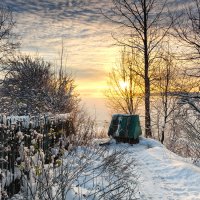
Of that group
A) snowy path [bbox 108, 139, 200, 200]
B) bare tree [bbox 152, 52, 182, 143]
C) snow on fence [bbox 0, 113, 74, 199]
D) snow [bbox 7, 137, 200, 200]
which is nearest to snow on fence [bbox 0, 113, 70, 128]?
snow on fence [bbox 0, 113, 74, 199]

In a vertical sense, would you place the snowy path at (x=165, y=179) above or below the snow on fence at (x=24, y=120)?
below

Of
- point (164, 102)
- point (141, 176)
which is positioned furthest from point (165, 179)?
point (164, 102)

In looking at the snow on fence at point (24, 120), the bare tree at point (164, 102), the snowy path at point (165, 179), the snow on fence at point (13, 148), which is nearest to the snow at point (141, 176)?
the snowy path at point (165, 179)

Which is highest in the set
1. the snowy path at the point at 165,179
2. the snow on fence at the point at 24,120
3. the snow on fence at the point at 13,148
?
the snow on fence at the point at 24,120

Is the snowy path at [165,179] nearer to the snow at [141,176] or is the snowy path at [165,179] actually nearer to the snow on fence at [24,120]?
the snow at [141,176]

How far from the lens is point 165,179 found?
10.2m

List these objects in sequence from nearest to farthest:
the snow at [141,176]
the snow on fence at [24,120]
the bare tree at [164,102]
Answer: the snow on fence at [24,120] < the snow at [141,176] < the bare tree at [164,102]

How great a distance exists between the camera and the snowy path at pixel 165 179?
8.47m

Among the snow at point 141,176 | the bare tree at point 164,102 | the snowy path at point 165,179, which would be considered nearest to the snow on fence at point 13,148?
the snow at point 141,176

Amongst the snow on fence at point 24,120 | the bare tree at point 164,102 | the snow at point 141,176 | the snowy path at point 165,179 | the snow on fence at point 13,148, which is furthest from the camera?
the bare tree at point 164,102

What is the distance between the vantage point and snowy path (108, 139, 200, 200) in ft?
27.8

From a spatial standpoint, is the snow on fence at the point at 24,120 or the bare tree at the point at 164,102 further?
the bare tree at the point at 164,102

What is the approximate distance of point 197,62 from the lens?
20.1 metres

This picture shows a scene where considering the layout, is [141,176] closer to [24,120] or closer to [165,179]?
[165,179]
